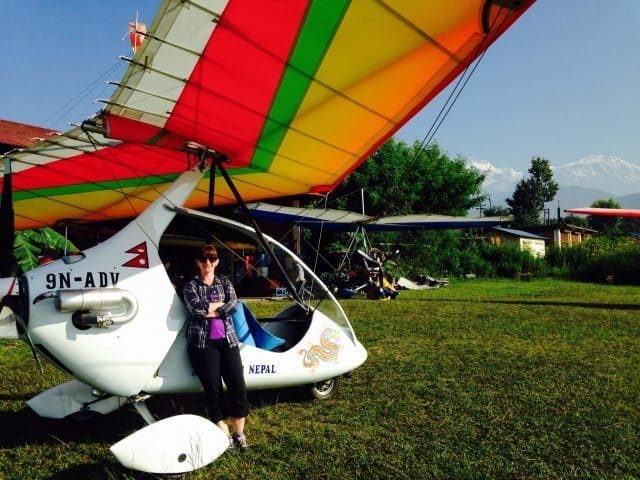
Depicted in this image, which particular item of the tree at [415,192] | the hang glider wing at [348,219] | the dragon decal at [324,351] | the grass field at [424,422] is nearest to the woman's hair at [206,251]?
the dragon decal at [324,351]

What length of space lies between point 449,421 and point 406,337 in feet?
13.8

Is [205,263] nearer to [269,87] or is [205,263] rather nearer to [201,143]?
[201,143]

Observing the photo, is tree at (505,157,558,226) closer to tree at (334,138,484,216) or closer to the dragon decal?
tree at (334,138,484,216)

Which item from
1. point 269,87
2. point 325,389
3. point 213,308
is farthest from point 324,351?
point 269,87

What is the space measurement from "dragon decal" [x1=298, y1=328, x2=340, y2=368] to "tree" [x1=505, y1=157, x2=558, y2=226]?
8728 cm

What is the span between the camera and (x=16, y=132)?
1445 cm

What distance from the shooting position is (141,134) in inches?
157

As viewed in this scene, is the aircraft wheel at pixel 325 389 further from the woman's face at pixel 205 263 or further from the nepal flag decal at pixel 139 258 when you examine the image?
the nepal flag decal at pixel 139 258

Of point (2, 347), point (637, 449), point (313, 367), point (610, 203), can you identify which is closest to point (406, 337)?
point (313, 367)

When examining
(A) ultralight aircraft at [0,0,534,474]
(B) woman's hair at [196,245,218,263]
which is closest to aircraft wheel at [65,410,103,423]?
(A) ultralight aircraft at [0,0,534,474]

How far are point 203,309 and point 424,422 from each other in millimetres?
2121

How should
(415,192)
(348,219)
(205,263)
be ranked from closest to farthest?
1. (205,263)
2. (348,219)
3. (415,192)

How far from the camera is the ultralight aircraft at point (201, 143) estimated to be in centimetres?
305

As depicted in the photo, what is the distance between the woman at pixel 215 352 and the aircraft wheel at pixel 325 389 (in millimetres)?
1271
